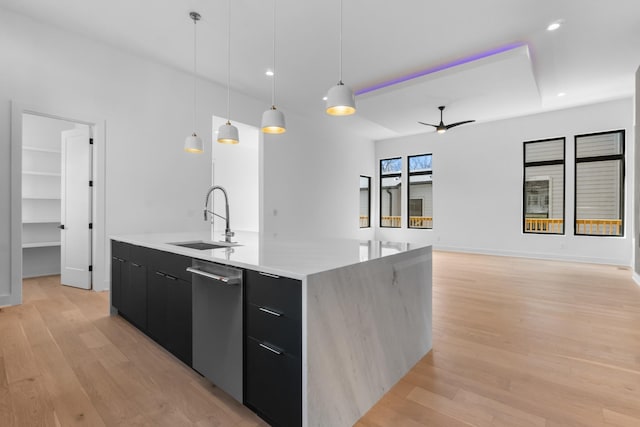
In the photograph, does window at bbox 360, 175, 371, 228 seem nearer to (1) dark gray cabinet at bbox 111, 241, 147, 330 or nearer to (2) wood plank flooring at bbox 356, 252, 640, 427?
(2) wood plank flooring at bbox 356, 252, 640, 427

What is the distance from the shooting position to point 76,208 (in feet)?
14.1

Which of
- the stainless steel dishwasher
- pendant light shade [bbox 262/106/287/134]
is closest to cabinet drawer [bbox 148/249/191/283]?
the stainless steel dishwasher

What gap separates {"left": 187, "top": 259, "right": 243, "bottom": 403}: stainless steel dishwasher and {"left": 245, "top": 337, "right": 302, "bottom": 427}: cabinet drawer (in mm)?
91

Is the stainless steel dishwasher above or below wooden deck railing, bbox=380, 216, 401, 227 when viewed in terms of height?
below

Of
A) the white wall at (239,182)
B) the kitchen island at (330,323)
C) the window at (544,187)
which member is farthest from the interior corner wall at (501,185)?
the kitchen island at (330,323)

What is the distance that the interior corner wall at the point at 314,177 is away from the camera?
6.47 m

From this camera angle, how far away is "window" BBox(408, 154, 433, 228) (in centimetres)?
865

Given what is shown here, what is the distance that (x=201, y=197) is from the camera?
5.14 m

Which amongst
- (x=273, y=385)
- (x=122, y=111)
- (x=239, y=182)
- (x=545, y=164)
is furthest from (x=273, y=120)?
(x=545, y=164)

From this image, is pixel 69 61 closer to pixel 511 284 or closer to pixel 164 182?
pixel 164 182

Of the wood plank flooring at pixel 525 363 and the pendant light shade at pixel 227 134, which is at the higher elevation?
the pendant light shade at pixel 227 134

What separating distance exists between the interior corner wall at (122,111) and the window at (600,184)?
7.42m

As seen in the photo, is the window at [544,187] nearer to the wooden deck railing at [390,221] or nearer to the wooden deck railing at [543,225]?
the wooden deck railing at [543,225]

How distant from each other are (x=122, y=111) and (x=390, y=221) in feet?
24.4
